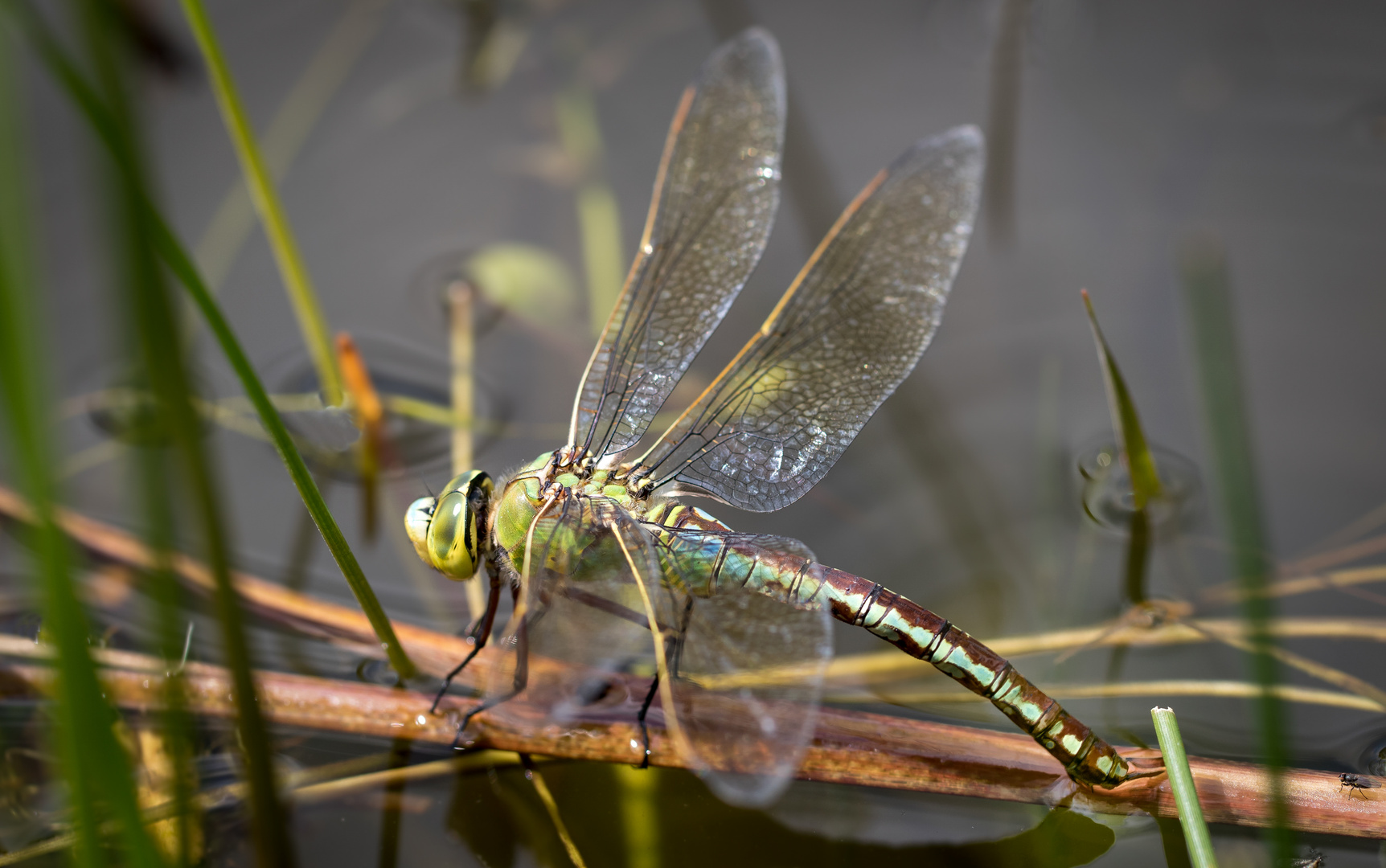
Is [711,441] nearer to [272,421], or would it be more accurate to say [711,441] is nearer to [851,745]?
[851,745]

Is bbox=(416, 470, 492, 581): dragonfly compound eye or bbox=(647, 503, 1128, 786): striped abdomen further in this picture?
bbox=(416, 470, 492, 581): dragonfly compound eye

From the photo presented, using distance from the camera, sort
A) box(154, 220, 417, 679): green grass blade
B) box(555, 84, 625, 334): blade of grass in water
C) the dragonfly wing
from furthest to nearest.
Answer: box(555, 84, 625, 334): blade of grass in water
the dragonfly wing
box(154, 220, 417, 679): green grass blade

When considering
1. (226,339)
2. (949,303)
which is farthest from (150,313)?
(949,303)

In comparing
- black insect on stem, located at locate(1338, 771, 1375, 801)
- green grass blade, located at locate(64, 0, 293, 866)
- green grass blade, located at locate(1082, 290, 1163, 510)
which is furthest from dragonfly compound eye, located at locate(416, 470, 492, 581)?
black insect on stem, located at locate(1338, 771, 1375, 801)

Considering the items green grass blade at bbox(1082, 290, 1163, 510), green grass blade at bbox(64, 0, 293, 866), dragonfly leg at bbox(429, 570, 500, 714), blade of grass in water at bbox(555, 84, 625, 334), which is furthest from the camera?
blade of grass in water at bbox(555, 84, 625, 334)

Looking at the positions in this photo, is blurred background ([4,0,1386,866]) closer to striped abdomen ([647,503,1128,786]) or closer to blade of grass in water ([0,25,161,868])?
striped abdomen ([647,503,1128,786])

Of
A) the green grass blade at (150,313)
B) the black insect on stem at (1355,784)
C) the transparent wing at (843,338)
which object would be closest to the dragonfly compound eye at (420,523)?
the transparent wing at (843,338)

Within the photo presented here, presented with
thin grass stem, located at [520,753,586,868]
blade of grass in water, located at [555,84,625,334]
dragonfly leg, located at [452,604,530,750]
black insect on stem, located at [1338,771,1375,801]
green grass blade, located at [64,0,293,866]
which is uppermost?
blade of grass in water, located at [555,84,625,334]
